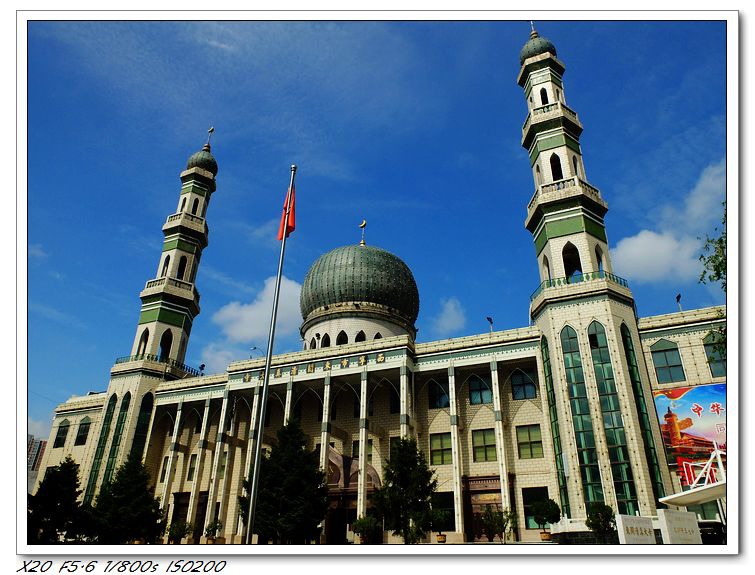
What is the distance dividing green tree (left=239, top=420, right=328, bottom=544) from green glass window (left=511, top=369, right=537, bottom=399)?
14126 millimetres

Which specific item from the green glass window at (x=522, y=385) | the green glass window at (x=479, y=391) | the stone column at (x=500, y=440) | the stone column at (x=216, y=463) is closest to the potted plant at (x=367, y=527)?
the stone column at (x=500, y=440)

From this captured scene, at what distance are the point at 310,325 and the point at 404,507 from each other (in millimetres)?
23538

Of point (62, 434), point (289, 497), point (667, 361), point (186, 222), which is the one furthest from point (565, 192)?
point (62, 434)

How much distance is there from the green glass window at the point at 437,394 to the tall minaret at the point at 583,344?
7.28 metres

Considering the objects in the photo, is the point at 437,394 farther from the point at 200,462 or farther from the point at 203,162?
the point at 203,162

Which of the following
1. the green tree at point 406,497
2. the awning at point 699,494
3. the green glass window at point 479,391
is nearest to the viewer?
the awning at point 699,494

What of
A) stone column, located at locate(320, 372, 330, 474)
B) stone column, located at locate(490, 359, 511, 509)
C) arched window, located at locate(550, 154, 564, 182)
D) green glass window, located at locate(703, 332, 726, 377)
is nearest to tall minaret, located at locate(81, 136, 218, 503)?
stone column, located at locate(320, 372, 330, 474)

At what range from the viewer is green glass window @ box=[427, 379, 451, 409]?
123 ft

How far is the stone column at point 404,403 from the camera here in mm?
33812

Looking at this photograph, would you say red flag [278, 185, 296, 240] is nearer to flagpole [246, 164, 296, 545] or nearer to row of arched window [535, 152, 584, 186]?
flagpole [246, 164, 296, 545]

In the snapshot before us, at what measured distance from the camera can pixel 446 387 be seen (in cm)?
3784

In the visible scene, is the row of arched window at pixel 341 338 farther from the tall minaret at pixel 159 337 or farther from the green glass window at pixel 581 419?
the green glass window at pixel 581 419

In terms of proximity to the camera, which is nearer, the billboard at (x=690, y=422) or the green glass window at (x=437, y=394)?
the billboard at (x=690, y=422)

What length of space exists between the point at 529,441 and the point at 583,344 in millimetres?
7284
